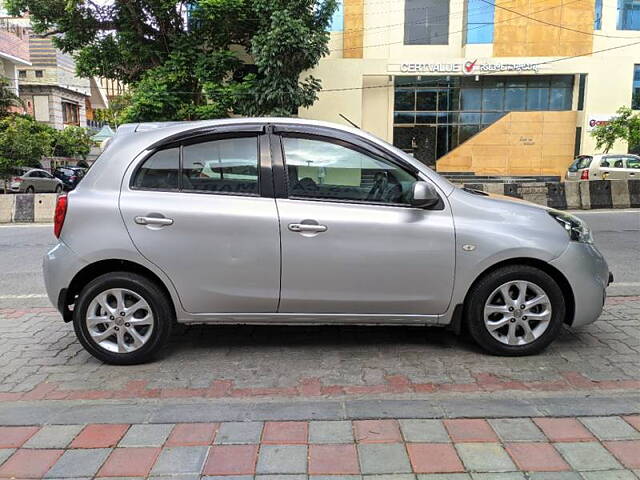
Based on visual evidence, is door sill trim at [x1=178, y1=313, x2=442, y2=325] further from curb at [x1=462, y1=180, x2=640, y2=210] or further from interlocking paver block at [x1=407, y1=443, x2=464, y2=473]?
curb at [x1=462, y1=180, x2=640, y2=210]

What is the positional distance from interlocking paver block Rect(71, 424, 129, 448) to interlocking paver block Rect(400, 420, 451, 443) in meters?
1.54

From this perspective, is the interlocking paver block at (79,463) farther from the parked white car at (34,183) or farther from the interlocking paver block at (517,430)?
the parked white car at (34,183)

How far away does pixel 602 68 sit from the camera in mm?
26344

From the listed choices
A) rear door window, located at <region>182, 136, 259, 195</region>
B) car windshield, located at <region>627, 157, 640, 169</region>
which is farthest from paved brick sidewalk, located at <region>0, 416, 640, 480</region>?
car windshield, located at <region>627, 157, 640, 169</region>

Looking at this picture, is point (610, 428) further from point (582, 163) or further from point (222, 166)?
point (582, 163)

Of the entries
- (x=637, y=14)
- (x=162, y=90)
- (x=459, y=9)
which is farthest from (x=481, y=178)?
(x=162, y=90)

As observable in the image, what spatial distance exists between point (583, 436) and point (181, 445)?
211 cm

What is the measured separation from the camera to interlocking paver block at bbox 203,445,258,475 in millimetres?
2621

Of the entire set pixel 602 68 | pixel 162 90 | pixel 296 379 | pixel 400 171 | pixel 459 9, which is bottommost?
pixel 296 379

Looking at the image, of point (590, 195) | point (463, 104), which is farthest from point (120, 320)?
point (463, 104)

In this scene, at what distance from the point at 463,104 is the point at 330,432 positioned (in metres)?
26.2

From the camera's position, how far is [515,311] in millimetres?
4000

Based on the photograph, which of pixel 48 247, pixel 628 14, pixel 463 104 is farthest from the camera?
pixel 463 104

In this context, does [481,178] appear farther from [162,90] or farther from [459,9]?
[162,90]
